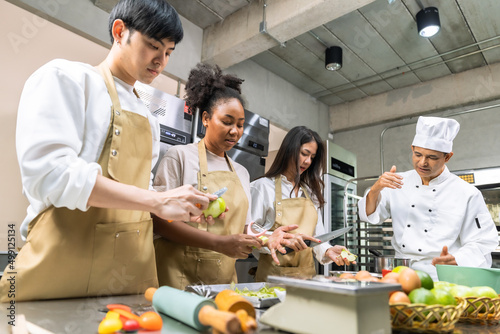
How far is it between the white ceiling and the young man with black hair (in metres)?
2.82

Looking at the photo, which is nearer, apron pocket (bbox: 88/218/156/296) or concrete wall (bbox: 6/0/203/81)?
apron pocket (bbox: 88/218/156/296)

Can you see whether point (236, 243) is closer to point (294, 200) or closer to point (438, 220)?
point (294, 200)

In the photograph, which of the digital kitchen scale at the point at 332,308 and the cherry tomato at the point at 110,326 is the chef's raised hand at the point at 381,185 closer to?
the digital kitchen scale at the point at 332,308

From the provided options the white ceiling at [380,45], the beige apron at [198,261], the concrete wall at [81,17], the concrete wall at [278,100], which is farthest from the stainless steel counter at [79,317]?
the concrete wall at [278,100]

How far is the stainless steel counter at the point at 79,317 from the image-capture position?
2.10ft

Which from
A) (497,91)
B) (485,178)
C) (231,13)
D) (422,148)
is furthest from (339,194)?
(497,91)

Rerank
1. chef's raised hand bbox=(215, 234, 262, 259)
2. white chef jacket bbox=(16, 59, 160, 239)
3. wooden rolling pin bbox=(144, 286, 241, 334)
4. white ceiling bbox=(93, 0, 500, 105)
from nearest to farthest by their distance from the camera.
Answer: wooden rolling pin bbox=(144, 286, 241, 334)
white chef jacket bbox=(16, 59, 160, 239)
chef's raised hand bbox=(215, 234, 262, 259)
white ceiling bbox=(93, 0, 500, 105)

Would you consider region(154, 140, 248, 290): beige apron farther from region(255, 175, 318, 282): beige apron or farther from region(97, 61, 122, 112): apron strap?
region(97, 61, 122, 112): apron strap

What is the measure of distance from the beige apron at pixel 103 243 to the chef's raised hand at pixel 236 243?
346 mm

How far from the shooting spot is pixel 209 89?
1896mm

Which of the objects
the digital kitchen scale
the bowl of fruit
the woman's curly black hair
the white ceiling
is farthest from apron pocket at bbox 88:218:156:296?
the white ceiling

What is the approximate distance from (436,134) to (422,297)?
1866 millimetres

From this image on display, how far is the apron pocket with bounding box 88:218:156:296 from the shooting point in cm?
98

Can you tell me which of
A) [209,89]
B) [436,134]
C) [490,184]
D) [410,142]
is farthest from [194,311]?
[410,142]
